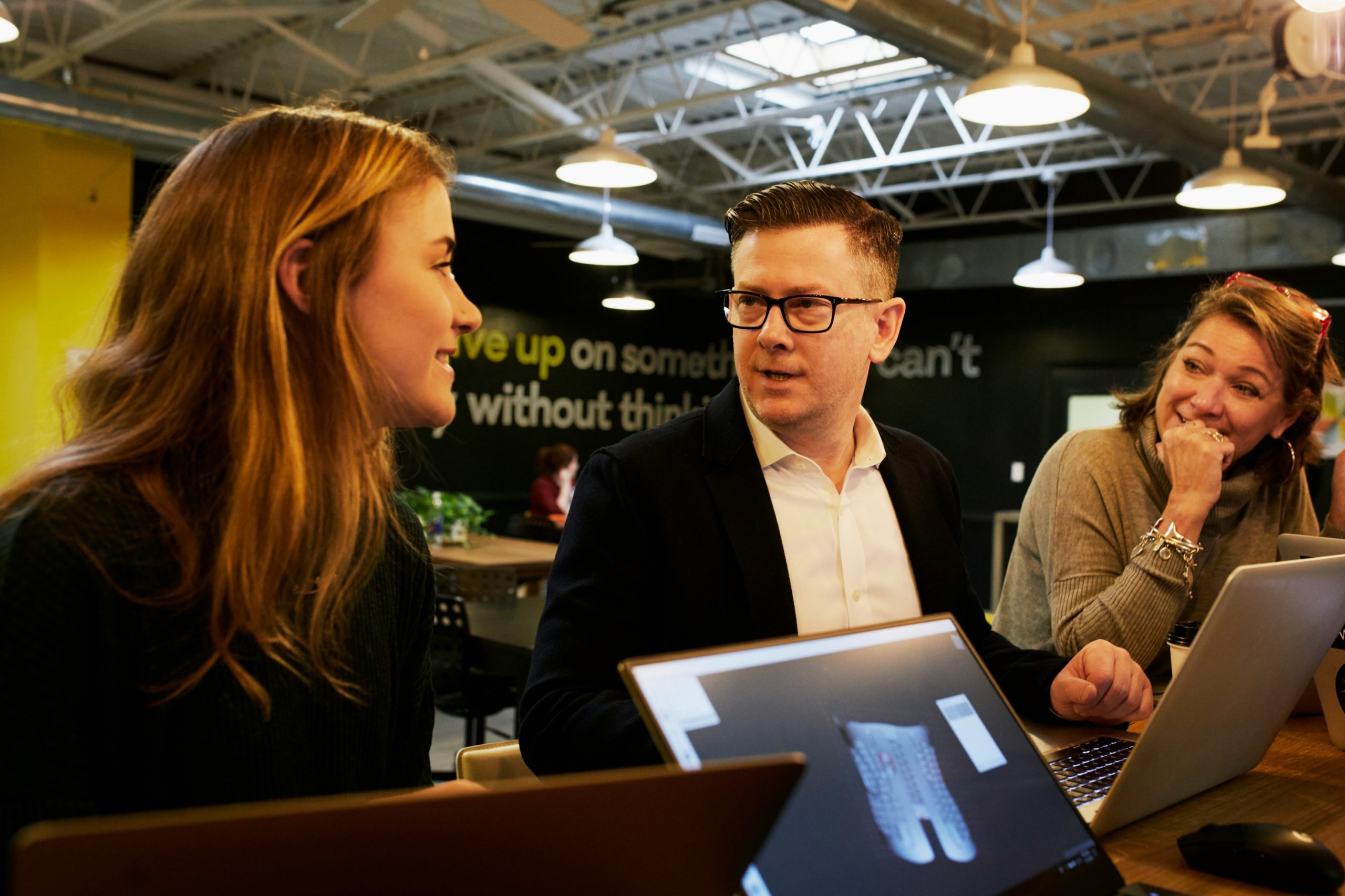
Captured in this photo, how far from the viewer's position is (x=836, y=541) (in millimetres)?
1645

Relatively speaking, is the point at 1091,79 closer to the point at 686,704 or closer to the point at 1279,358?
the point at 1279,358

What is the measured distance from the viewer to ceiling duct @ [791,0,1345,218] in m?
5.04

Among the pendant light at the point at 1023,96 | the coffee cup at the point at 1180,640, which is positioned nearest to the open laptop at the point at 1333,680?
the coffee cup at the point at 1180,640

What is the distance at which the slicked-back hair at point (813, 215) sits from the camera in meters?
1.62

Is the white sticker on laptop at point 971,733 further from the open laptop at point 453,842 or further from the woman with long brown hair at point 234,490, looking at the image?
the woman with long brown hair at point 234,490

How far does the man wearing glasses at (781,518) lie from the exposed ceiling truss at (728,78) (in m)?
3.68

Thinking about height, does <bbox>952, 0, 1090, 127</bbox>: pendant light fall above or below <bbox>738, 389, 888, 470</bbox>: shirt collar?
above

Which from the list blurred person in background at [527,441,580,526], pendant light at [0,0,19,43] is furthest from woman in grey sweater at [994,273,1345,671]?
blurred person in background at [527,441,580,526]

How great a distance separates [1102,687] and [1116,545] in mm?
642

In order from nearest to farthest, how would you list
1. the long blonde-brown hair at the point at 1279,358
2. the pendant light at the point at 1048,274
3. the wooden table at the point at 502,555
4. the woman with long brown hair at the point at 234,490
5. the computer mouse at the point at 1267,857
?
the woman with long brown hair at the point at 234,490
the computer mouse at the point at 1267,857
the long blonde-brown hair at the point at 1279,358
the wooden table at the point at 502,555
the pendant light at the point at 1048,274

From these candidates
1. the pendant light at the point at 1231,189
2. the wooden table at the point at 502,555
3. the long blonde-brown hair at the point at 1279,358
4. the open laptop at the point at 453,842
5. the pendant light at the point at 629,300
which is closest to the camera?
the open laptop at the point at 453,842

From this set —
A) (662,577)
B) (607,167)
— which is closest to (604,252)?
(607,167)

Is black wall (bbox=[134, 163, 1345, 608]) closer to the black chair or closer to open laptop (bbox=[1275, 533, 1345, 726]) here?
the black chair

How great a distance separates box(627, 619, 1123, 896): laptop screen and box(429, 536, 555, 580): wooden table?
170 inches
